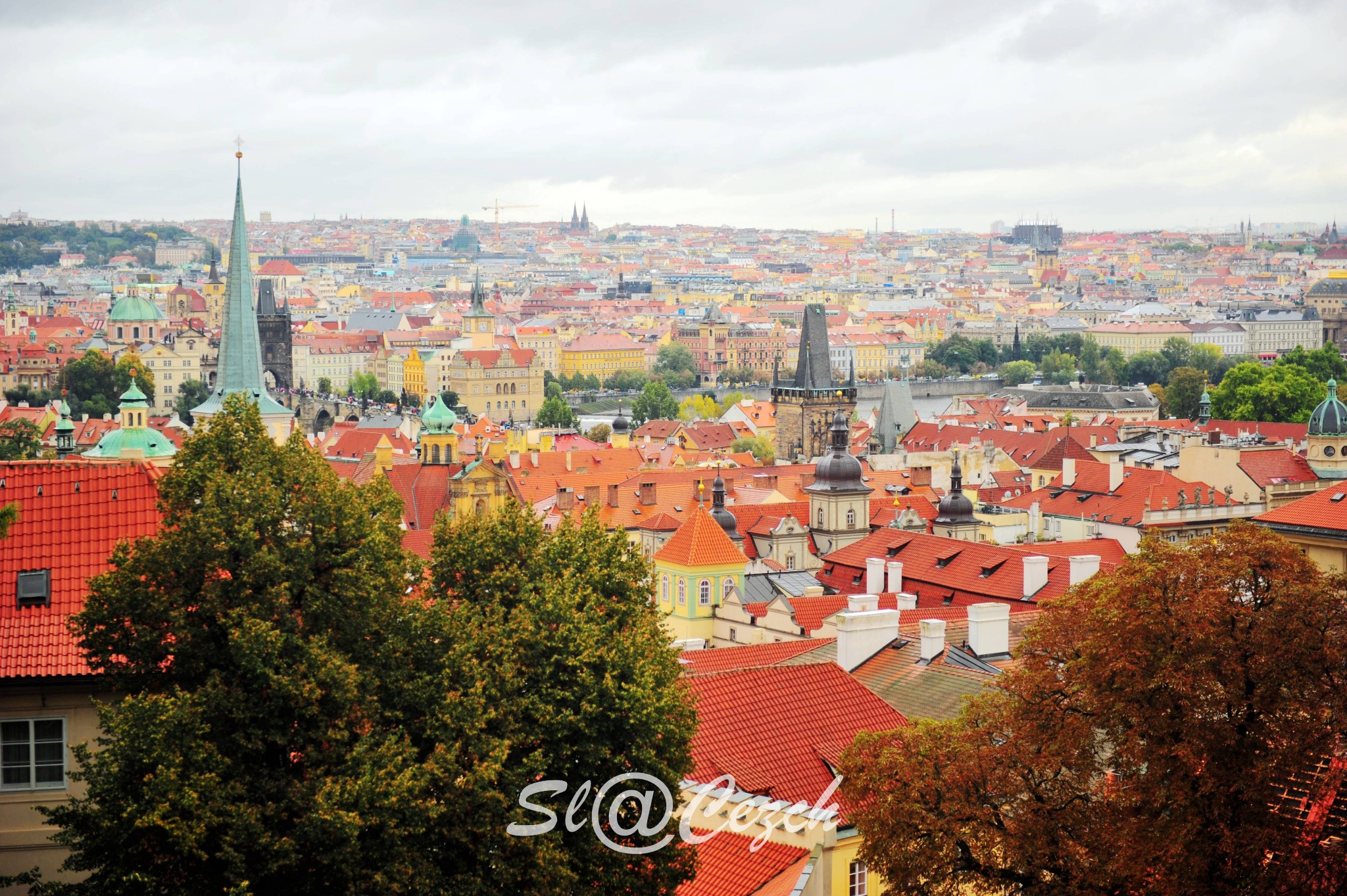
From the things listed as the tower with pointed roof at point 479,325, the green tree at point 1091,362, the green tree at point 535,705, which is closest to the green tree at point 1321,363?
the green tree at point 1091,362

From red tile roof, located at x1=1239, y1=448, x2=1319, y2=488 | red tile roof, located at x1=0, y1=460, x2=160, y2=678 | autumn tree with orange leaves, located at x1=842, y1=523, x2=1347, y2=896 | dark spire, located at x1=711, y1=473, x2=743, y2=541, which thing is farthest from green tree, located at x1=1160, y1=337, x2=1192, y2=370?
red tile roof, located at x1=0, y1=460, x2=160, y2=678

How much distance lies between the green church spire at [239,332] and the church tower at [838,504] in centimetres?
2957

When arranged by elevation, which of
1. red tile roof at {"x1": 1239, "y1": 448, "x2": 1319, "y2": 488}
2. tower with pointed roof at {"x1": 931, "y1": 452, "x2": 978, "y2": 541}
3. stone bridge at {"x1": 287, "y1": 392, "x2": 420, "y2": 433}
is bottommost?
stone bridge at {"x1": 287, "y1": 392, "x2": 420, "y2": 433}

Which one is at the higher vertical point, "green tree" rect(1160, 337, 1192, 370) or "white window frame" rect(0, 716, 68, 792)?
"white window frame" rect(0, 716, 68, 792)

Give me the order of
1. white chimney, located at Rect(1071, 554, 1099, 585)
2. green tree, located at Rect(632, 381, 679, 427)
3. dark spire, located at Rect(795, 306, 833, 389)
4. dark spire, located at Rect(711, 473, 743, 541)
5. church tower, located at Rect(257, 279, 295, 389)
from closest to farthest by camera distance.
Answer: white chimney, located at Rect(1071, 554, 1099, 585), dark spire, located at Rect(711, 473, 743, 541), dark spire, located at Rect(795, 306, 833, 389), green tree, located at Rect(632, 381, 679, 427), church tower, located at Rect(257, 279, 295, 389)

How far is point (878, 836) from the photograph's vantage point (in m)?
17.3

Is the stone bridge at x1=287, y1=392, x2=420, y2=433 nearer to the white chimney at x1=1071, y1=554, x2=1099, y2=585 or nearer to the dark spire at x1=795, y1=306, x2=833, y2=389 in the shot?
the dark spire at x1=795, y1=306, x2=833, y2=389

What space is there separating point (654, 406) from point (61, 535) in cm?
12258

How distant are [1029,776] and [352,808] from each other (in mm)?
6078

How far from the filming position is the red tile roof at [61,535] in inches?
672

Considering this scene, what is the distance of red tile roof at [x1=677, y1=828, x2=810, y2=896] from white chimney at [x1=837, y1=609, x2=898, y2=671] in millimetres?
7817

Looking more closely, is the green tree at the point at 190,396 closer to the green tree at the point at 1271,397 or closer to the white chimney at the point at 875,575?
the green tree at the point at 1271,397

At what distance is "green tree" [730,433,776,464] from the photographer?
103 meters

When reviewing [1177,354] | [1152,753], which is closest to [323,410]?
[1177,354]
